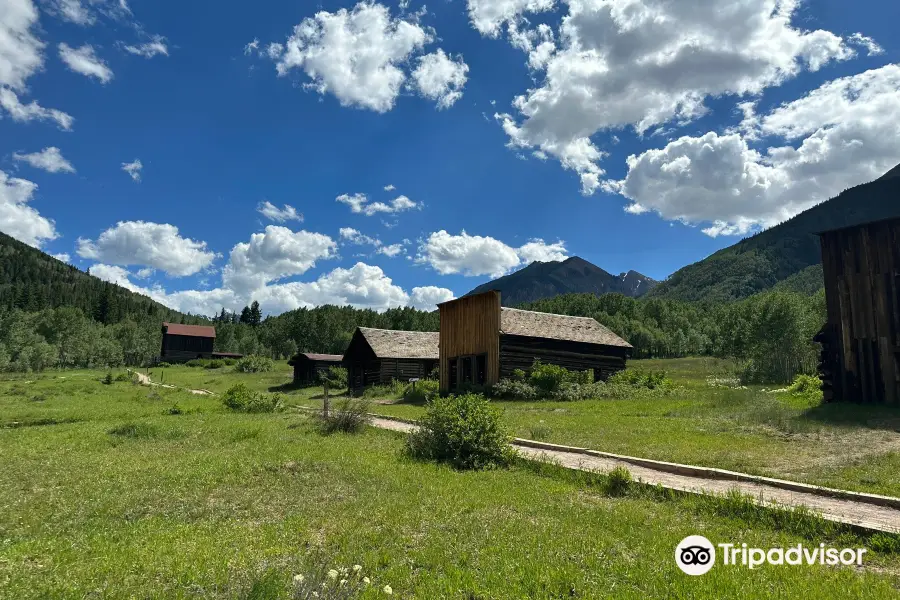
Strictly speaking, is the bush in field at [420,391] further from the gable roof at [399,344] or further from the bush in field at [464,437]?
the bush in field at [464,437]

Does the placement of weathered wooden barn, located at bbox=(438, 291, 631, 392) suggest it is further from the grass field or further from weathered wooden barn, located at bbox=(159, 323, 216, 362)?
weathered wooden barn, located at bbox=(159, 323, 216, 362)

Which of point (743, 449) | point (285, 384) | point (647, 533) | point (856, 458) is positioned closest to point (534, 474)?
point (647, 533)

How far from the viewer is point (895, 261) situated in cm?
1836

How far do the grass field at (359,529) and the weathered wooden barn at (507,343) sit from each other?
1845cm

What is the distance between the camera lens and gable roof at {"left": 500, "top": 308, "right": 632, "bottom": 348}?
32.9m

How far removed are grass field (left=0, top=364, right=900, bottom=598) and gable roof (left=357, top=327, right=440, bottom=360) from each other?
1137 inches

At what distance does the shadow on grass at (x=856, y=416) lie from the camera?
47.9ft

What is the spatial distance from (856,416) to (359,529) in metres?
16.2

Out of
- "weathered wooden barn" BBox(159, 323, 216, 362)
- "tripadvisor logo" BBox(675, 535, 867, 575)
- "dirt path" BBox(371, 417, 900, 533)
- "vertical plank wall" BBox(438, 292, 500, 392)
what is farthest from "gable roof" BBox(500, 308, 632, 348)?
"weathered wooden barn" BBox(159, 323, 216, 362)

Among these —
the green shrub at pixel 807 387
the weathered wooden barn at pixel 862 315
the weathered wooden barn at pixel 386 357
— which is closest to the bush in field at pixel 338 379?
the weathered wooden barn at pixel 386 357

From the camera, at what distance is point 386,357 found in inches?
1636

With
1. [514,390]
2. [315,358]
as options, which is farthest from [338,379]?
[514,390]

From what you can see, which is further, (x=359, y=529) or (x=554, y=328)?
(x=554, y=328)

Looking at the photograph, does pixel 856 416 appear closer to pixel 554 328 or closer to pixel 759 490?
pixel 759 490
